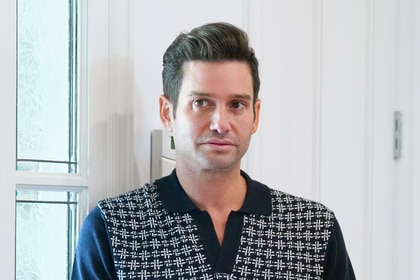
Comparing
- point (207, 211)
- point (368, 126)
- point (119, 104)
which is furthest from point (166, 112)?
point (368, 126)

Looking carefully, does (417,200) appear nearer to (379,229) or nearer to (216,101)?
(379,229)

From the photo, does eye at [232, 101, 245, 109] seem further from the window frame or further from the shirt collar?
the window frame

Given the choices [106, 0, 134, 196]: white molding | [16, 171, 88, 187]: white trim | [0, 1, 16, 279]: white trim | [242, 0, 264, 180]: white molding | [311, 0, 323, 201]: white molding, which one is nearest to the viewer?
[0, 1, 16, 279]: white trim

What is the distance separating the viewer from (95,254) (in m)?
1.91

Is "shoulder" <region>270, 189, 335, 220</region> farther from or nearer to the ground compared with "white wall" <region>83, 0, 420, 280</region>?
nearer to the ground

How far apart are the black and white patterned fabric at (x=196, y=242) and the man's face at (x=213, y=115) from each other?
0.45 ft

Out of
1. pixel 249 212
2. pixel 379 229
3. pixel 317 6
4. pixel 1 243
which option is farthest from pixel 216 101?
pixel 379 229

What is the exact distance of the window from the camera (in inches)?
78.2

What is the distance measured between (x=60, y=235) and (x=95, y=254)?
177mm

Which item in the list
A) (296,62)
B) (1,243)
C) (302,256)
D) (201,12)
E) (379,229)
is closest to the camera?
(1,243)

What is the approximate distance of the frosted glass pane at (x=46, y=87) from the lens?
1.99 metres

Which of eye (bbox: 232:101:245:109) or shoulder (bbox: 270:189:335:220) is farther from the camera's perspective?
shoulder (bbox: 270:189:335:220)

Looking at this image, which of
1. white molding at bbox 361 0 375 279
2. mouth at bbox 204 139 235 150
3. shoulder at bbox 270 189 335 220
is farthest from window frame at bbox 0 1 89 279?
white molding at bbox 361 0 375 279

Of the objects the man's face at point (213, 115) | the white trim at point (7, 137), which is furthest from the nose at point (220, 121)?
the white trim at point (7, 137)
